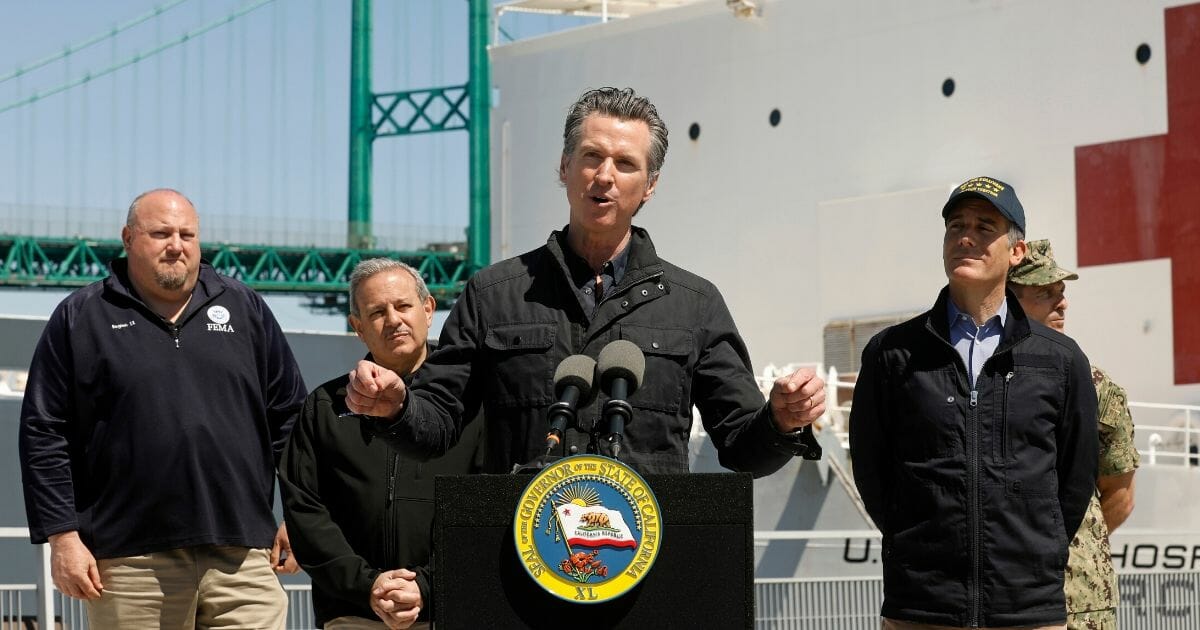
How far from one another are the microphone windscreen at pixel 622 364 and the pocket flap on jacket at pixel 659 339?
212 mm

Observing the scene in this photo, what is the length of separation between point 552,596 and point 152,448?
5.09 feet

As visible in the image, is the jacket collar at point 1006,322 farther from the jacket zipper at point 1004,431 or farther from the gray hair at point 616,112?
the gray hair at point 616,112

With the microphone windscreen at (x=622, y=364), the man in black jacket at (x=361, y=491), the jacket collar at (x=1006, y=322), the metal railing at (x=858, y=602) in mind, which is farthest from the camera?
the metal railing at (x=858, y=602)

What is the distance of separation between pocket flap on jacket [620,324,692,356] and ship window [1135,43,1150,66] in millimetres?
10556

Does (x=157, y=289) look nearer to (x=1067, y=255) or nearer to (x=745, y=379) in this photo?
(x=745, y=379)

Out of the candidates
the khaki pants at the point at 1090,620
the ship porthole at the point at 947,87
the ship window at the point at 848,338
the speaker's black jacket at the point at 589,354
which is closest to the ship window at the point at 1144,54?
the ship porthole at the point at 947,87

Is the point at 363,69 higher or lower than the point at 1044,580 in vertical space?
higher

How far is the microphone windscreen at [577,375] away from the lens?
2.25m

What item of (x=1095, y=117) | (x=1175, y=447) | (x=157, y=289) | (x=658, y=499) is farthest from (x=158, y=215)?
(x=1095, y=117)

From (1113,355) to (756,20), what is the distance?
4.47 m

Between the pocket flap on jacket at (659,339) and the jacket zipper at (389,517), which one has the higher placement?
the pocket flap on jacket at (659,339)

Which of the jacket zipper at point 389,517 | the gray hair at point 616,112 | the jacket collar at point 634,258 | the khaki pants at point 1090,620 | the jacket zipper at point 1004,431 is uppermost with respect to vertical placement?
the gray hair at point 616,112

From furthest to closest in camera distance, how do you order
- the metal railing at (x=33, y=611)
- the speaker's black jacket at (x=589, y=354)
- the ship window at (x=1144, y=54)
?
the ship window at (x=1144, y=54), the metal railing at (x=33, y=611), the speaker's black jacket at (x=589, y=354)

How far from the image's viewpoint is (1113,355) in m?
12.2
